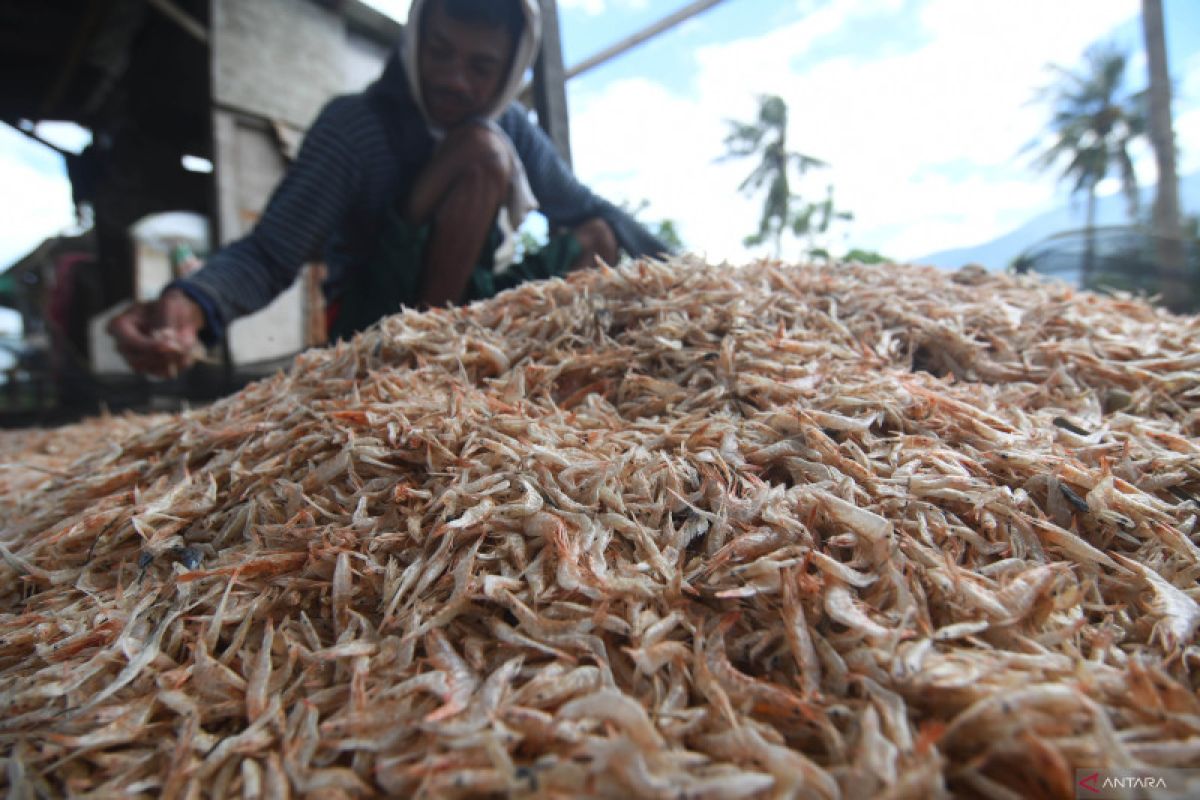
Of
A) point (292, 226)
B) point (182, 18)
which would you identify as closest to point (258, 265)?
point (292, 226)

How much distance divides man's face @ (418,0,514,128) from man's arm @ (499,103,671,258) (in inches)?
14.4

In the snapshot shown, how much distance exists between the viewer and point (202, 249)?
6.15 m

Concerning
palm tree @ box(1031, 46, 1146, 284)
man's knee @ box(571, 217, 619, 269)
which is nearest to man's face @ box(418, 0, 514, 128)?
man's knee @ box(571, 217, 619, 269)

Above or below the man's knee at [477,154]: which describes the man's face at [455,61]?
above

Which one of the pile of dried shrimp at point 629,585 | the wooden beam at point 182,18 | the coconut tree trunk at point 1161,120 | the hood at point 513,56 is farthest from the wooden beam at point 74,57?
the coconut tree trunk at point 1161,120

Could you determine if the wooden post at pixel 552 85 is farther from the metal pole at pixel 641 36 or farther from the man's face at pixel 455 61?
the man's face at pixel 455 61

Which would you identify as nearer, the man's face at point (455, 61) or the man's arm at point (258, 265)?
the man's arm at point (258, 265)

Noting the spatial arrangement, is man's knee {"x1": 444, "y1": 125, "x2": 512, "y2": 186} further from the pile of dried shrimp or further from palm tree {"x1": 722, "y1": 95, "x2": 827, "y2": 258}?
palm tree {"x1": 722, "y1": 95, "x2": 827, "y2": 258}

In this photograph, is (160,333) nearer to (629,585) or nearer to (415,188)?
(415,188)

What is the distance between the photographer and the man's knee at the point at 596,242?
2.67m

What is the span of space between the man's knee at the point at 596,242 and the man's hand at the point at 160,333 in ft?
4.84

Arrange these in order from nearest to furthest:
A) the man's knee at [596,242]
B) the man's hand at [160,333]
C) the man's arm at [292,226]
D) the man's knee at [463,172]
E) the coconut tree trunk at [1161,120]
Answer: the man's hand at [160,333] < the man's arm at [292,226] < the man's knee at [463,172] < the man's knee at [596,242] < the coconut tree trunk at [1161,120]

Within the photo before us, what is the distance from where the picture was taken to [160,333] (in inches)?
64.3

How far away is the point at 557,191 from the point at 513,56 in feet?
1.97
